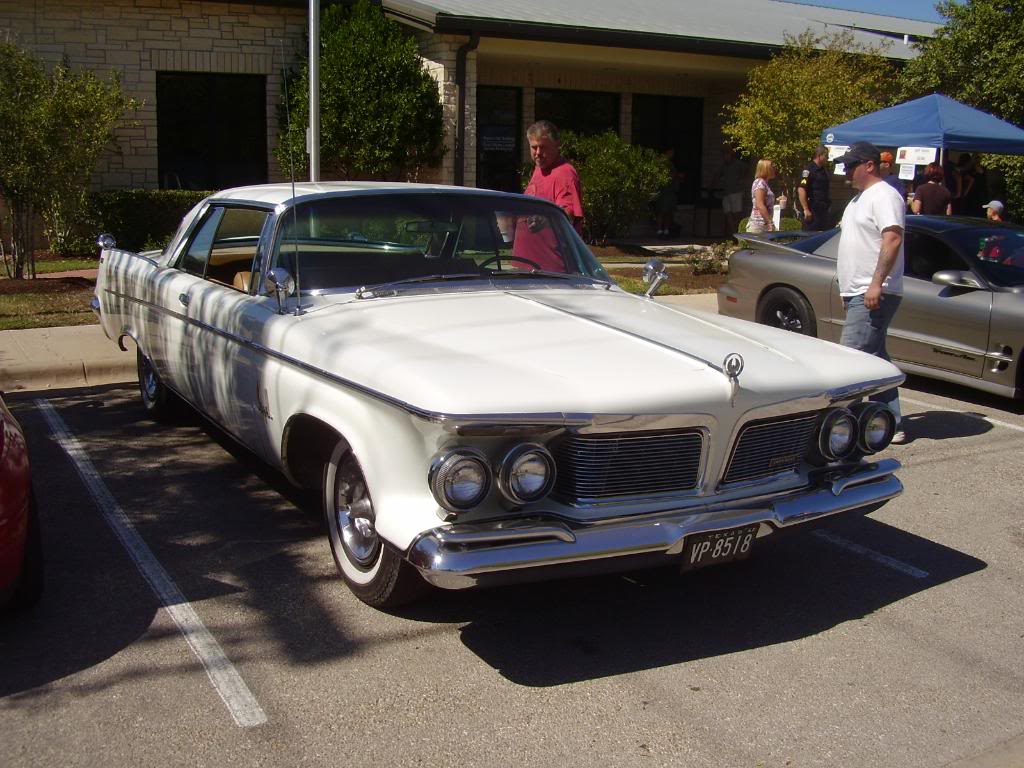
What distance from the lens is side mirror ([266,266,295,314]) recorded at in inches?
181

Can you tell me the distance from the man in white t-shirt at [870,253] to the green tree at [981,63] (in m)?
11.7

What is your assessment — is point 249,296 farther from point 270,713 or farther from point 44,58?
point 44,58

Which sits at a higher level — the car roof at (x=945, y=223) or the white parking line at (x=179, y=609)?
the car roof at (x=945, y=223)

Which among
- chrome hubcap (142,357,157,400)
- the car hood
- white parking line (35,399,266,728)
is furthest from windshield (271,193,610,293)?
chrome hubcap (142,357,157,400)

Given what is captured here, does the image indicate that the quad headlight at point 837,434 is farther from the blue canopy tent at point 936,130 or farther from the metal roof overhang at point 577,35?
the metal roof overhang at point 577,35


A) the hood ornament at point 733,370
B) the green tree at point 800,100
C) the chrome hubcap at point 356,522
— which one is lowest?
the chrome hubcap at point 356,522


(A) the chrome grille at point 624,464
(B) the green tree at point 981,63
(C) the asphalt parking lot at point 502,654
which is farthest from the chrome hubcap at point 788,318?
(B) the green tree at point 981,63

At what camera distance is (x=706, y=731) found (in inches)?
135

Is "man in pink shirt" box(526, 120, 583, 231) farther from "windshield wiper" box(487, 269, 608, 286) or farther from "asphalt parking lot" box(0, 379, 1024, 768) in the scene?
"asphalt parking lot" box(0, 379, 1024, 768)

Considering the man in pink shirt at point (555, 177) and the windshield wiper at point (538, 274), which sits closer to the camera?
the windshield wiper at point (538, 274)

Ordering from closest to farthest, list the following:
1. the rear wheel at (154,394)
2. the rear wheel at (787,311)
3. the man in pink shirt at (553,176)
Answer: the rear wheel at (154,394) < the man in pink shirt at (553,176) < the rear wheel at (787,311)

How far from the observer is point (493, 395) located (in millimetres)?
3484

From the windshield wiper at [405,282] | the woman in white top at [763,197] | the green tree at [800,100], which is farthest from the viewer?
the green tree at [800,100]

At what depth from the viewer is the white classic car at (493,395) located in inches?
138
